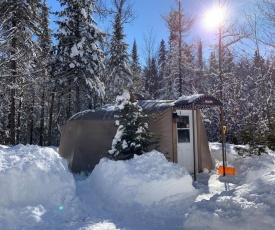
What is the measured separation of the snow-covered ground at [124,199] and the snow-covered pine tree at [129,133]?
0.92 meters

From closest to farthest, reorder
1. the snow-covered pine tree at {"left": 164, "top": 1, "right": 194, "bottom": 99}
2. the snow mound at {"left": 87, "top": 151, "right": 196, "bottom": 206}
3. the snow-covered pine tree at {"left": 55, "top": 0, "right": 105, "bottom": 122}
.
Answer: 1. the snow mound at {"left": 87, "top": 151, "right": 196, "bottom": 206}
2. the snow-covered pine tree at {"left": 55, "top": 0, "right": 105, "bottom": 122}
3. the snow-covered pine tree at {"left": 164, "top": 1, "right": 194, "bottom": 99}

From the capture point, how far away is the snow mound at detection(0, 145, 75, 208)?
15.6 ft

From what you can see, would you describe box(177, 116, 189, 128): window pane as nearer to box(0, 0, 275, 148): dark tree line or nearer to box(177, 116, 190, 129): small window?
box(177, 116, 190, 129): small window

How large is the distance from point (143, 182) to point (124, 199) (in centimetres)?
51

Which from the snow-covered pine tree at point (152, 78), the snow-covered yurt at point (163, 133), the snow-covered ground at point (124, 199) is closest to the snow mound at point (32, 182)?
the snow-covered ground at point (124, 199)

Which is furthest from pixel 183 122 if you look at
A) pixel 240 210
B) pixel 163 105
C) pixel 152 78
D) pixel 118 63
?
pixel 152 78

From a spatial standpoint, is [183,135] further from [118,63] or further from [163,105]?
[118,63]

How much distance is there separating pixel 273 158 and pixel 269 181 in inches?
203

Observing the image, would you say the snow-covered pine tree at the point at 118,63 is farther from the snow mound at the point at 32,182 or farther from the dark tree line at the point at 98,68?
the snow mound at the point at 32,182

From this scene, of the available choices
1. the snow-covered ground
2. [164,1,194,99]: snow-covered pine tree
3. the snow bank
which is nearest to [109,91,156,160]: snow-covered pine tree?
the snow-covered ground

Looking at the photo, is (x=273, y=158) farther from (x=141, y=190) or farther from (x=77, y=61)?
(x=77, y=61)

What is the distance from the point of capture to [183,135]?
8.95m

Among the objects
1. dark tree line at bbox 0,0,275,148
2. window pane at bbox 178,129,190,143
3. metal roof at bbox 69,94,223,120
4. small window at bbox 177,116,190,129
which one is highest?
dark tree line at bbox 0,0,275,148

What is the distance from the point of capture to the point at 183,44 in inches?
790
